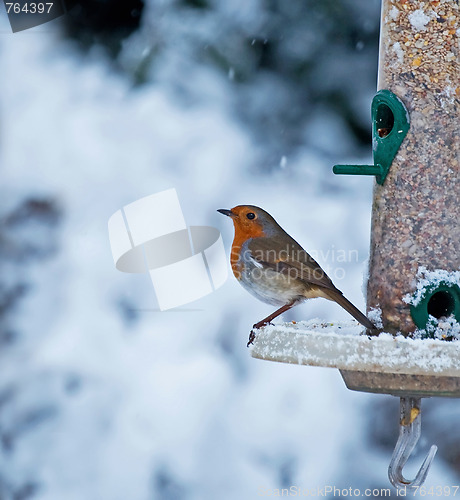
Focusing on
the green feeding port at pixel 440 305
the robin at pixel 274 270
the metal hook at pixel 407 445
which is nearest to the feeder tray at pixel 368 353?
the metal hook at pixel 407 445

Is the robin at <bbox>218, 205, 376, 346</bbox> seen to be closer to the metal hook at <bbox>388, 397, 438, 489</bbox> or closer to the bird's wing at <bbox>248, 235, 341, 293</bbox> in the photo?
the bird's wing at <bbox>248, 235, 341, 293</bbox>

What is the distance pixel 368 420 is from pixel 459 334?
1.61 metres

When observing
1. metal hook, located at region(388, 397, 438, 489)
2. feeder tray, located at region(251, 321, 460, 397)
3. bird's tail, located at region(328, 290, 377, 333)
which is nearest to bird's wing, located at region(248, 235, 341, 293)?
bird's tail, located at region(328, 290, 377, 333)

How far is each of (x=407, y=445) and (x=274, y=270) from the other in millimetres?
932

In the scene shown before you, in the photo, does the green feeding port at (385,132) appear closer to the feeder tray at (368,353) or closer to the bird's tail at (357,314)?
the bird's tail at (357,314)

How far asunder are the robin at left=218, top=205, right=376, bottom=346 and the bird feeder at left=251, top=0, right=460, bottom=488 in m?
0.22

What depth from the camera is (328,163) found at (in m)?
4.94

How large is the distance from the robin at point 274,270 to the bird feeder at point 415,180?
221 millimetres

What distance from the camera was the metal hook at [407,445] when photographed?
2.66 metres

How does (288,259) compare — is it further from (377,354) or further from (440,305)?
(377,354)

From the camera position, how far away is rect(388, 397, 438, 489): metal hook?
2662 millimetres

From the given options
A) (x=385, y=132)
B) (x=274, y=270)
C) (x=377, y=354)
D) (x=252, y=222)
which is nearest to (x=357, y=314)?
(x=377, y=354)

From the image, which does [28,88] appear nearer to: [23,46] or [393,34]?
[23,46]

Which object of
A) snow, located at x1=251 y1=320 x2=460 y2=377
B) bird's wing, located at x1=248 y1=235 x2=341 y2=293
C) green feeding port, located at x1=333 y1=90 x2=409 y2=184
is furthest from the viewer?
bird's wing, located at x1=248 y1=235 x2=341 y2=293
